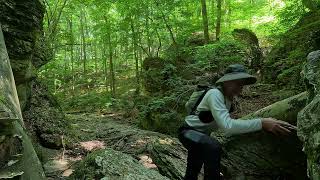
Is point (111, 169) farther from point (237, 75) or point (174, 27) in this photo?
point (174, 27)

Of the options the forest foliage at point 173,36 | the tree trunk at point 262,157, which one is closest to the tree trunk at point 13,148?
the tree trunk at point 262,157

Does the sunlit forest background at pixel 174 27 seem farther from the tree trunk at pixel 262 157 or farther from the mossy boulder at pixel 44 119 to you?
the tree trunk at pixel 262 157

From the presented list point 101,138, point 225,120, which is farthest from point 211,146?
point 101,138

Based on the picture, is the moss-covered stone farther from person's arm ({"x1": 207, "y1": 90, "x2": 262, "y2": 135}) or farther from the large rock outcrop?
the large rock outcrop

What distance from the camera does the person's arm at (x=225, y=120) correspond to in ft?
11.7

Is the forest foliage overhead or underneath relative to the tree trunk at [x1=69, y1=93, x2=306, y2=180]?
overhead

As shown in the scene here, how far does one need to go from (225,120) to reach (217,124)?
0.87 ft

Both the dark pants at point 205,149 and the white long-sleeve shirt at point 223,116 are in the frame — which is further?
the dark pants at point 205,149

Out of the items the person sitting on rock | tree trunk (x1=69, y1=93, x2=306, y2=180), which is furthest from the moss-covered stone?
the person sitting on rock

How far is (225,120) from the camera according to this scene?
11.8 feet

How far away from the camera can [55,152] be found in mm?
8227

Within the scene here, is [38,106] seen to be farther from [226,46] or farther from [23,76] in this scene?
[226,46]

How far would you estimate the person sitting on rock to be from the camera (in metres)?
3.58

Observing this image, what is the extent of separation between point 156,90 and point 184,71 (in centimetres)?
189
